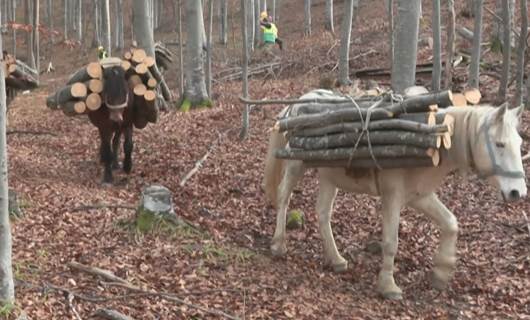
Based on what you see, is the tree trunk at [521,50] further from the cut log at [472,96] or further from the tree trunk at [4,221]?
the tree trunk at [4,221]

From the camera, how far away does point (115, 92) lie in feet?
30.8

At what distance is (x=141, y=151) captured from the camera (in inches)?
465

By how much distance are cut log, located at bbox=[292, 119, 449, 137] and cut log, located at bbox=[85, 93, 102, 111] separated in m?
4.06

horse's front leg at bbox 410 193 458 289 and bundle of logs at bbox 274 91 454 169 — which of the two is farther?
horse's front leg at bbox 410 193 458 289

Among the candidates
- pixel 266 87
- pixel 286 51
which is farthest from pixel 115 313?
pixel 286 51

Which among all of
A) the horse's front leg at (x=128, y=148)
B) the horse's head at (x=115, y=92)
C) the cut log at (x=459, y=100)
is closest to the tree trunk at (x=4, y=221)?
the cut log at (x=459, y=100)

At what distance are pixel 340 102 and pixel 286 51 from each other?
17.7 metres

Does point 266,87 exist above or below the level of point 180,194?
above

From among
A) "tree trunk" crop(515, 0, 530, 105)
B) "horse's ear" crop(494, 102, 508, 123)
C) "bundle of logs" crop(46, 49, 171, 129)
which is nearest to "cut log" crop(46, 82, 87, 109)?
"bundle of logs" crop(46, 49, 171, 129)

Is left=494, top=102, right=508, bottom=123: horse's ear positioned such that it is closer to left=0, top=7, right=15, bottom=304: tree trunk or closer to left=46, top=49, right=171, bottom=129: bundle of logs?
left=0, top=7, right=15, bottom=304: tree trunk

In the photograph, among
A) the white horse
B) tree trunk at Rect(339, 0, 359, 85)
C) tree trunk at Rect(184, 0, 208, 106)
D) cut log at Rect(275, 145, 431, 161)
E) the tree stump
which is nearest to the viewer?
the white horse

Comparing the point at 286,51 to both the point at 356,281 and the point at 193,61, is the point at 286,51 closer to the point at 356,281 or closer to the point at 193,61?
the point at 193,61

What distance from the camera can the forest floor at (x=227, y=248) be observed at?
5484 millimetres

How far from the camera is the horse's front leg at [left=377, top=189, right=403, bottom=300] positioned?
6.27 m
